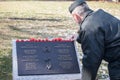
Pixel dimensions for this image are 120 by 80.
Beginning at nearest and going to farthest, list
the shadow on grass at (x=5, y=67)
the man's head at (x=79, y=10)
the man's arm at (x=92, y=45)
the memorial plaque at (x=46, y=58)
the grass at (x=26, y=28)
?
the man's arm at (x=92, y=45) → the man's head at (x=79, y=10) → the memorial plaque at (x=46, y=58) → the shadow on grass at (x=5, y=67) → the grass at (x=26, y=28)

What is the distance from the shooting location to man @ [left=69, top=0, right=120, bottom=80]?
573 cm

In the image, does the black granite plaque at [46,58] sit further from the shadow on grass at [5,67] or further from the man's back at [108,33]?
the shadow on grass at [5,67]

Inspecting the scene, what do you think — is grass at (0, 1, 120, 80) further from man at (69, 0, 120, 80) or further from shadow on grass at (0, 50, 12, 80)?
man at (69, 0, 120, 80)

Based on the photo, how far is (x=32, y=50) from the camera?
693 centimetres

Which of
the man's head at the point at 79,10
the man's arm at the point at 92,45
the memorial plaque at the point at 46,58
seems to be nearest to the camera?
the man's arm at the point at 92,45

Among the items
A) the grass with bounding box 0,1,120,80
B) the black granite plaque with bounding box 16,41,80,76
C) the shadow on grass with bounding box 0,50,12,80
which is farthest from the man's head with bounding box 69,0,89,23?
the grass with bounding box 0,1,120,80

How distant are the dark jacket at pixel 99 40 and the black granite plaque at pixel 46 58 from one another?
92 cm

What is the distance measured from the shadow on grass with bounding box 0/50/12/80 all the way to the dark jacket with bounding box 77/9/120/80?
162 inches

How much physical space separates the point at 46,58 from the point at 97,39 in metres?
1.45

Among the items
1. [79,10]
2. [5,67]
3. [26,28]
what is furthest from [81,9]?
[26,28]

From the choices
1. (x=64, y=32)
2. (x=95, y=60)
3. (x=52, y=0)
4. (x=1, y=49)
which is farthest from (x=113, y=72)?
→ (x=52, y=0)

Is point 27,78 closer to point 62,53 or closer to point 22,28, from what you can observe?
point 62,53

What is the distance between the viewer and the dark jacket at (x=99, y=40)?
225 inches

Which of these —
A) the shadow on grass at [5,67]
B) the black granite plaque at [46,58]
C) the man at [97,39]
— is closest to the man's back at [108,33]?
the man at [97,39]
